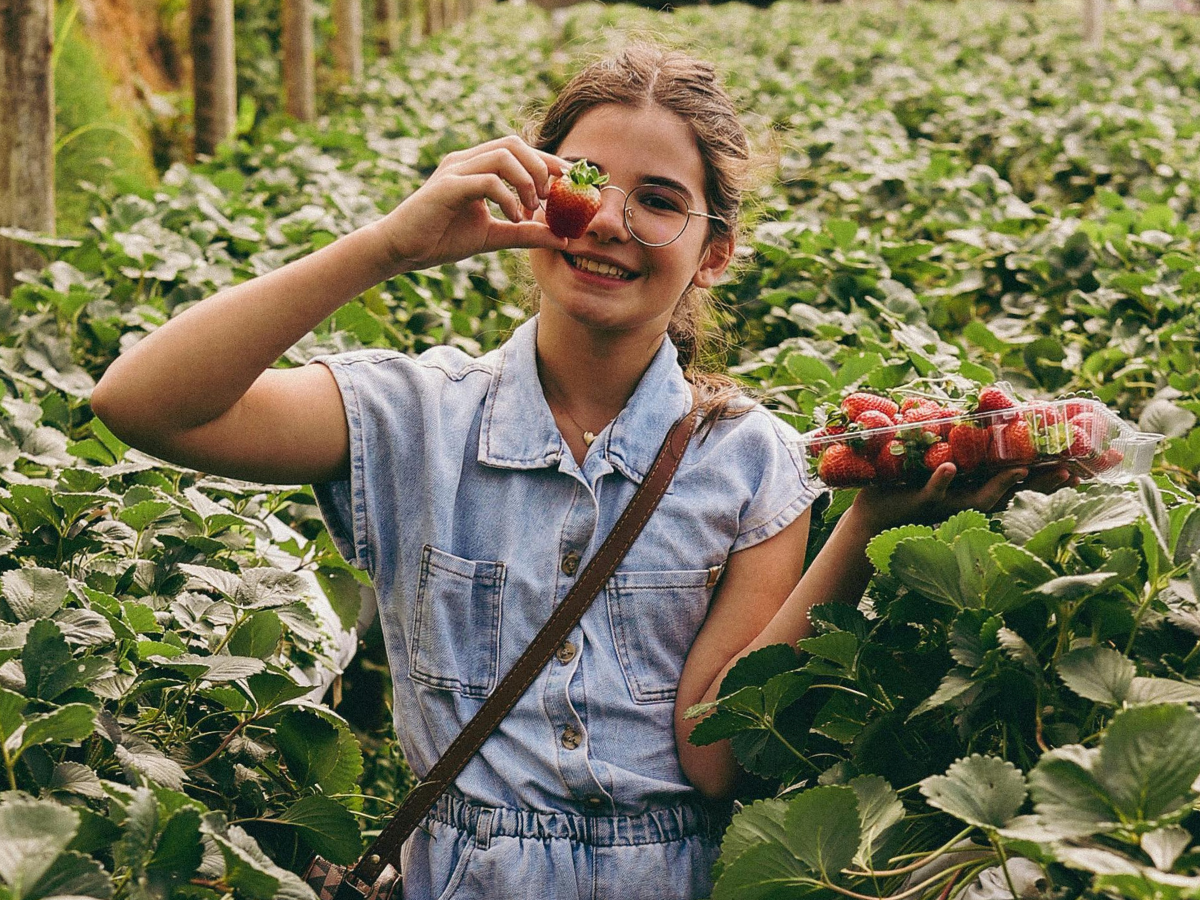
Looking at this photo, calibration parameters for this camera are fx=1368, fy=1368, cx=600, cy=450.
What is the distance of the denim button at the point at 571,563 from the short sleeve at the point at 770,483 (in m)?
0.23

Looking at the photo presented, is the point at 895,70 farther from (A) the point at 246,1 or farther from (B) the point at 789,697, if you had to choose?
(B) the point at 789,697

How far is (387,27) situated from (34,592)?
16460 mm

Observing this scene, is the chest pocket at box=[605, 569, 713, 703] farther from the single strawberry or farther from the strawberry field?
the single strawberry

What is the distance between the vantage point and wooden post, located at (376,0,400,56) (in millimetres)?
16797

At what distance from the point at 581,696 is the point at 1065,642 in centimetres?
70

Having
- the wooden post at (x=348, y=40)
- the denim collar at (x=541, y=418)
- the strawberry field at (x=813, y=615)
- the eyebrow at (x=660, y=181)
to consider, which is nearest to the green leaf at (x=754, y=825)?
the strawberry field at (x=813, y=615)

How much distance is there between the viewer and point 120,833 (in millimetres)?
1236

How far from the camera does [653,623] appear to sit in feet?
6.26

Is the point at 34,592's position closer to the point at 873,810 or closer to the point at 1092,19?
the point at 873,810

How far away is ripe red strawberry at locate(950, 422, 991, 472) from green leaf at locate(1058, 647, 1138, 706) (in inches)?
13.8

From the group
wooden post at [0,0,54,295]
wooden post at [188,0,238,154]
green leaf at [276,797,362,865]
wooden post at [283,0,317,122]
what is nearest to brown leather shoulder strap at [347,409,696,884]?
green leaf at [276,797,362,865]

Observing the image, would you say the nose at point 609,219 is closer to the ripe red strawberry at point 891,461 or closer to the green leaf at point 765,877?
the ripe red strawberry at point 891,461

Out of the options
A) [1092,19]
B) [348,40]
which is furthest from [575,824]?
[1092,19]

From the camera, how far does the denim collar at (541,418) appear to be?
1.92 m
